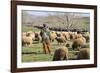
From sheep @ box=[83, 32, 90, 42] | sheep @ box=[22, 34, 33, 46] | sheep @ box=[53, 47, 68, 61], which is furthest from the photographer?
sheep @ box=[83, 32, 90, 42]

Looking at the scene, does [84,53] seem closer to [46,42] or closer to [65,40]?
[65,40]

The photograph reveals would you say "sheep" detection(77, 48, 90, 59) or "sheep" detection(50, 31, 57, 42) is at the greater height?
"sheep" detection(50, 31, 57, 42)

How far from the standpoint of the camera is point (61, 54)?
2102 millimetres

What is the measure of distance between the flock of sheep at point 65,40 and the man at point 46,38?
3 cm

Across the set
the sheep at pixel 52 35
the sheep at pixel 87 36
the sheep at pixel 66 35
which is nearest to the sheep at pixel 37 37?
the sheep at pixel 52 35

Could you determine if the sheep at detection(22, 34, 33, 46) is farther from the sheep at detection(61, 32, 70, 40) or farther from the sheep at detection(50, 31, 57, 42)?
the sheep at detection(61, 32, 70, 40)

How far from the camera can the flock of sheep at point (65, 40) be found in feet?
6.55

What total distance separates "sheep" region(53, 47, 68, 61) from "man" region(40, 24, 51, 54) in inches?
3.3

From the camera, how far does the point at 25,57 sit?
6.47 feet

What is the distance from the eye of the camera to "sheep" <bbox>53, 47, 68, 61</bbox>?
208cm

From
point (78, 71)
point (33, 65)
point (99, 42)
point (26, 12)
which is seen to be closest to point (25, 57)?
point (33, 65)

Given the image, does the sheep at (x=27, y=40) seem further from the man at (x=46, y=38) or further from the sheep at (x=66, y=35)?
the sheep at (x=66, y=35)

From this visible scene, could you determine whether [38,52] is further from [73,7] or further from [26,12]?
[73,7]

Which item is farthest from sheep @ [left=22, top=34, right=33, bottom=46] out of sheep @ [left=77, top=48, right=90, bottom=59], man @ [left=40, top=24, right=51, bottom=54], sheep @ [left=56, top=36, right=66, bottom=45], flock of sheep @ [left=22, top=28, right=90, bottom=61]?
sheep @ [left=77, top=48, right=90, bottom=59]
